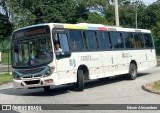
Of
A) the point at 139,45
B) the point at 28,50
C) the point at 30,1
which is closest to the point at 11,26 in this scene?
the point at 30,1

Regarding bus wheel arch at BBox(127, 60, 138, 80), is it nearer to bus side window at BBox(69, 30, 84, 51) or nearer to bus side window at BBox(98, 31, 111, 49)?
bus side window at BBox(98, 31, 111, 49)

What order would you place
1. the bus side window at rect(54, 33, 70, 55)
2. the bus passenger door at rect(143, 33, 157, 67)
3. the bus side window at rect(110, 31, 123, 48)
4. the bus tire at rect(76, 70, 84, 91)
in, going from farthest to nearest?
the bus passenger door at rect(143, 33, 157, 67) < the bus side window at rect(110, 31, 123, 48) < the bus tire at rect(76, 70, 84, 91) < the bus side window at rect(54, 33, 70, 55)

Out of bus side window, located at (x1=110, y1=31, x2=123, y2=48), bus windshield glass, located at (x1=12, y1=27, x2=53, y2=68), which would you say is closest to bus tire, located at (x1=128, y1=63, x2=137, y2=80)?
bus side window, located at (x1=110, y1=31, x2=123, y2=48)

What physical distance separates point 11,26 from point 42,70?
61460mm

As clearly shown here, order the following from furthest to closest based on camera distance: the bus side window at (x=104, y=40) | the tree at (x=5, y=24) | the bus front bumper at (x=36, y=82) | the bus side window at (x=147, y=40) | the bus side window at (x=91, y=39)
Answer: the tree at (x=5, y=24)
the bus side window at (x=147, y=40)
the bus side window at (x=104, y=40)
the bus side window at (x=91, y=39)
the bus front bumper at (x=36, y=82)

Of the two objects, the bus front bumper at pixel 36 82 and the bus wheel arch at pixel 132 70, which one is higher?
the bus front bumper at pixel 36 82

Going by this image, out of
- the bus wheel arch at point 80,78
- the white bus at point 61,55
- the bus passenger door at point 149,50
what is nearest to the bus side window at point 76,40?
the white bus at point 61,55

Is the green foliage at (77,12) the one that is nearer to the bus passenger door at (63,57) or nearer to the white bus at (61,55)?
the white bus at (61,55)

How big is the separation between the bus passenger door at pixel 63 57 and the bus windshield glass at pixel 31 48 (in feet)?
0.99

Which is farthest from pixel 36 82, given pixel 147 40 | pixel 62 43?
pixel 147 40

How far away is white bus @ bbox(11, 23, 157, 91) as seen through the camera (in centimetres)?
1869

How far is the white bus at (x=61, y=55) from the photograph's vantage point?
736 inches

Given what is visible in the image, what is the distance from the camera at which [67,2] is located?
7719 centimetres

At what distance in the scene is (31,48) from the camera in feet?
63.3
